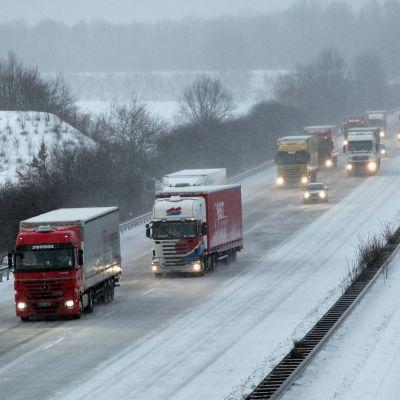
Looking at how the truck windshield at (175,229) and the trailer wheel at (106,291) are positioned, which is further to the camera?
the truck windshield at (175,229)

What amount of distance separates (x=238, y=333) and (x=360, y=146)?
56.3 meters

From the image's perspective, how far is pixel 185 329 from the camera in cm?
3688

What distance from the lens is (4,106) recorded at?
363ft

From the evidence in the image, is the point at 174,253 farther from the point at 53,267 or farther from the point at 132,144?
the point at 132,144

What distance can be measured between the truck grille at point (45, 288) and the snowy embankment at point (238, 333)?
3.83 m

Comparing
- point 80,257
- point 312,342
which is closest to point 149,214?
point 80,257

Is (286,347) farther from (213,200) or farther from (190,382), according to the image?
(213,200)

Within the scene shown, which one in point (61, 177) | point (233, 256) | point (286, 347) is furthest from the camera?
point (61, 177)

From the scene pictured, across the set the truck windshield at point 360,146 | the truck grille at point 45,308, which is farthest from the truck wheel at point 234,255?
the truck windshield at point 360,146

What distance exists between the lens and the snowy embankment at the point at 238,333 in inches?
1149

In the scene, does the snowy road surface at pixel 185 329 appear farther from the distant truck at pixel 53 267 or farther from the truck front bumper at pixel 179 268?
the distant truck at pixel 53 267

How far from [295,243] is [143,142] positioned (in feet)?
126

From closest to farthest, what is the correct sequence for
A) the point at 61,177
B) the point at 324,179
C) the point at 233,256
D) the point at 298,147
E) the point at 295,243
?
the point at 233,256, the point at 295,243, the point at 61,177, the point at 298,147, the point at 324,179

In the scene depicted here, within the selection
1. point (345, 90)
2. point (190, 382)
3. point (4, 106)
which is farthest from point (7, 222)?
point (345, 90)
